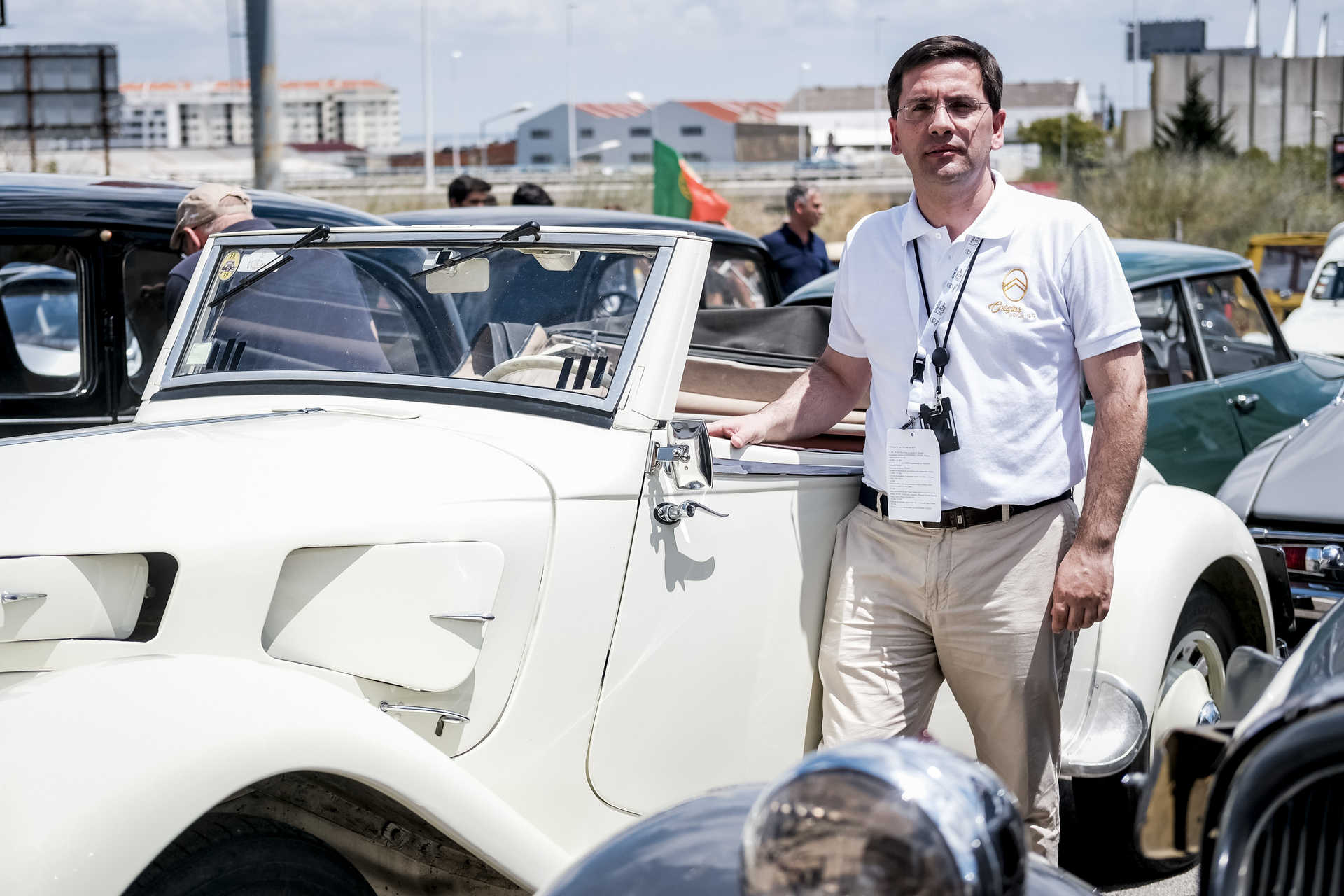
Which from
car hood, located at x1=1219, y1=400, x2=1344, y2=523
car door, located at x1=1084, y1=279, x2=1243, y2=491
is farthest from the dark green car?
car hood, located at x1=1219, y1=400, x2=1344, y2=523

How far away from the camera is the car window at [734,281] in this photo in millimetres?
7465

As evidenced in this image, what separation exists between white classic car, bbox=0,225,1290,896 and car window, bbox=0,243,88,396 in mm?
2081

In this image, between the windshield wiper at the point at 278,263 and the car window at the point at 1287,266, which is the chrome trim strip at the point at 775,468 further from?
the car window at the point at 1287,266

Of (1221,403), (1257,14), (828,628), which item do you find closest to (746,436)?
(828,628)

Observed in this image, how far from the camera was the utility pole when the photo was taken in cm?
873

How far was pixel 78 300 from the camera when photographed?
5113 mm

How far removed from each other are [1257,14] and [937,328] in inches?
4197

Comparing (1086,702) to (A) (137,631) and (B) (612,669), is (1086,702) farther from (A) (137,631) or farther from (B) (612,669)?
(A) (137,631)

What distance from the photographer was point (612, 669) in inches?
100

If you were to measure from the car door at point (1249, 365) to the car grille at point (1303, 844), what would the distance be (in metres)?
4.99

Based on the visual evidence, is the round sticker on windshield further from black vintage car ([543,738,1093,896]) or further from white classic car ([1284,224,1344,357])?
white classic car ([1284,224,1344,357])

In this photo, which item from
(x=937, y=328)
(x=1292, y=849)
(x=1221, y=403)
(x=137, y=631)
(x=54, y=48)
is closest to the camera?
(x=1292, y=849)

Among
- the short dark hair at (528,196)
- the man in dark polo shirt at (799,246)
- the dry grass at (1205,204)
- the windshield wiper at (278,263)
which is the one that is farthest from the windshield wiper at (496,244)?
the dry grass at (1205,204)

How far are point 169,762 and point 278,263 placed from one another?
5.23 feet
